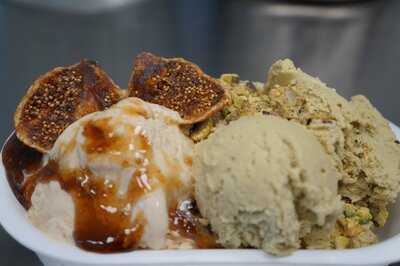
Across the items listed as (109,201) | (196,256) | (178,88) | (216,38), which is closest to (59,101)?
(178,88)

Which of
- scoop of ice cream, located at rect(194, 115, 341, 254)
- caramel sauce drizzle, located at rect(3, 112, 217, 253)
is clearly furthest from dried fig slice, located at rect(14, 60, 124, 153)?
scoop of ice cream, located at rect(194, 115, 341, 254)

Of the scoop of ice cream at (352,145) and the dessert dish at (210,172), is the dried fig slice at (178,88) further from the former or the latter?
the scoop of ice cream at (352,145)

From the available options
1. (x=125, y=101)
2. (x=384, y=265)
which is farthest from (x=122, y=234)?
(x=384, y=265)

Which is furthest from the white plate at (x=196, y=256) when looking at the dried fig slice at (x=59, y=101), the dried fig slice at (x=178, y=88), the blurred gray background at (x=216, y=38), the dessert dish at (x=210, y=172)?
the blurred gray background at (x=216, y=38)

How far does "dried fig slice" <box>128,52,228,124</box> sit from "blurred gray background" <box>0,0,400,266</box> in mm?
1027

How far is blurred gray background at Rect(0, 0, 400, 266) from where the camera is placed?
2689 millimetres

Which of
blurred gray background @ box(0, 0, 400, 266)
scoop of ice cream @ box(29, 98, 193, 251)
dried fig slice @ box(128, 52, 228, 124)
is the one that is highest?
dried fig slice @ box(128, 52, 228, 124)

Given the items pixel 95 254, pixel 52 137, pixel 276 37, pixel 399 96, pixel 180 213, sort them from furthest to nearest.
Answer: pixel 276 37 → pixel 399 96 → pixel 52 137 → pixel 180 213 → pixel 95 254

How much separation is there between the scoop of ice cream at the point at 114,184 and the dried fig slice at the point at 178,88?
7.9 inches

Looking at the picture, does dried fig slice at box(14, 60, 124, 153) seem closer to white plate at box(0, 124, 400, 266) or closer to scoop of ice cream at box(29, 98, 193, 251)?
scoop of ice cream at box(29, 98, 193, 251)

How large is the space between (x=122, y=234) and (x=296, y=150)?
0.43 metres

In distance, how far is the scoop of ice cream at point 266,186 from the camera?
3.73ft

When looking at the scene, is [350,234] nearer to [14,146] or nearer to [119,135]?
[119,135]

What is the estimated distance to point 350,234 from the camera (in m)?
1.27
